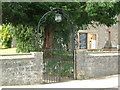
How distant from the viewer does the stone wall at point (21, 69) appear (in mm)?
7270

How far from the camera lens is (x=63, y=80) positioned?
8609 mm

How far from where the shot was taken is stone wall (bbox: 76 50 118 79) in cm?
887

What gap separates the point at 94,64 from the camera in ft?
30.9

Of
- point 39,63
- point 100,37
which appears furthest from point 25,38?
point 100,37

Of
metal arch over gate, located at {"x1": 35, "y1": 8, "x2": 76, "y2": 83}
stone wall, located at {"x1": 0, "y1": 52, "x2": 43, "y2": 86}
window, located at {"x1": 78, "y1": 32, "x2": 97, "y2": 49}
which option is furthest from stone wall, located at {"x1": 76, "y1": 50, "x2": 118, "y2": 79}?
window, located at {"x1": 78, "y1": 32, "x2": 97, "y2": 49}

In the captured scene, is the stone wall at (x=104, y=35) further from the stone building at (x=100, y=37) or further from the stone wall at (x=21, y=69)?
the stone wall at (x=21, y=69)

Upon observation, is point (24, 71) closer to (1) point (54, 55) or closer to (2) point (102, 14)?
(1) point (54, 55)

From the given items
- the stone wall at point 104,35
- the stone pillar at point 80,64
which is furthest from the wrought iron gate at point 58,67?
the stone wall at point 104,35

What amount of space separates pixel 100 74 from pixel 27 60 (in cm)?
438

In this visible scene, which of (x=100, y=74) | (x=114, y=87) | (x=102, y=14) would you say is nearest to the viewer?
(x=114, y=87)

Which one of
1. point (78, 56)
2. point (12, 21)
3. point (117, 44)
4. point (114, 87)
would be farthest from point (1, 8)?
point (117, 44)

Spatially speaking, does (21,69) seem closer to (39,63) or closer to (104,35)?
(39,63)

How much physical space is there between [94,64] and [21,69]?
4.00 m

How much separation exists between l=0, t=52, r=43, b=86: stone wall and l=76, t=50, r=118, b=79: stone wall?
2.14 meters
